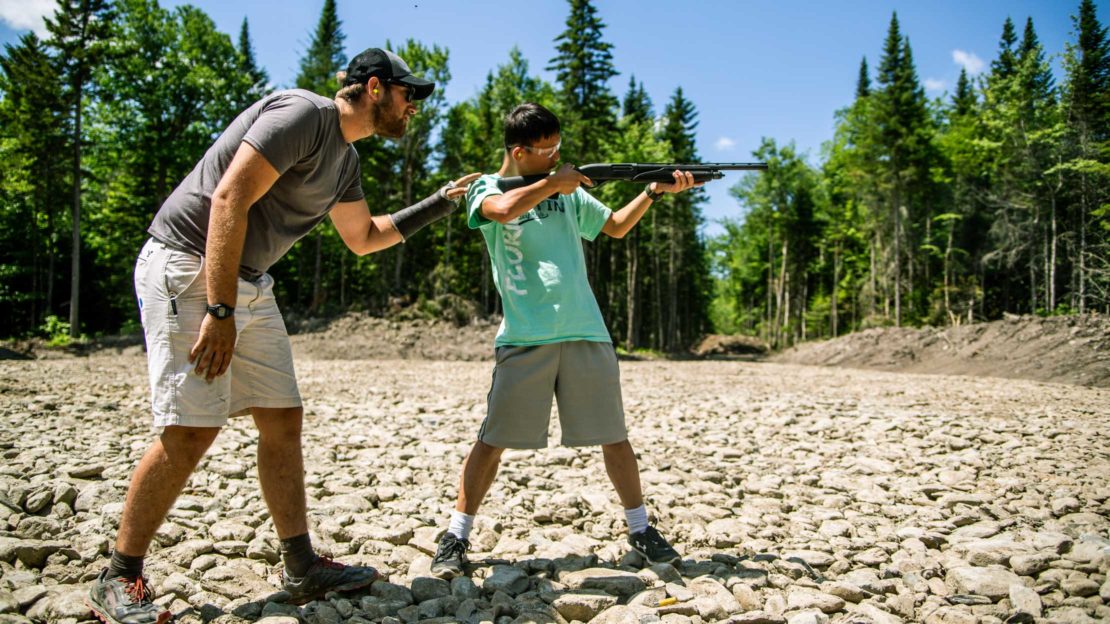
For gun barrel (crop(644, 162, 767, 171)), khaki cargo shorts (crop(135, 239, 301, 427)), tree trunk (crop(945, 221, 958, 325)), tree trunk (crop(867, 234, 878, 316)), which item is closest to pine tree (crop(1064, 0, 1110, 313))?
tree trunk (crop(945, 221, 958, 325))

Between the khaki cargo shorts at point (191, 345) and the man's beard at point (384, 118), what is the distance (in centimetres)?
84

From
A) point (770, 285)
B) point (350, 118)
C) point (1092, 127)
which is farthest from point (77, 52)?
point (770, 285)

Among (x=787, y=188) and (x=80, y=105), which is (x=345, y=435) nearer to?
(x=80, y=105)

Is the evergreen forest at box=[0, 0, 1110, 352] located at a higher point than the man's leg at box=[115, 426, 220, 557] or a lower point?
higher

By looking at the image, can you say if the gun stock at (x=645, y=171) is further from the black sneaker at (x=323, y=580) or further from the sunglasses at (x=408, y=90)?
the black sneaker at (x=323, y=580)

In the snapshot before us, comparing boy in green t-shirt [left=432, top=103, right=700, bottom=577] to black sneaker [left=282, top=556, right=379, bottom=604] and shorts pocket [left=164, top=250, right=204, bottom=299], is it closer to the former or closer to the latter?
black sneaker [left=282, top=556, right=379, bottom=604]

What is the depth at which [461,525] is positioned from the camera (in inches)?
123

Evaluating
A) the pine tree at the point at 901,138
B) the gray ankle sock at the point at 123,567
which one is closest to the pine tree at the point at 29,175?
the gray ankle sock at the point at 123,567

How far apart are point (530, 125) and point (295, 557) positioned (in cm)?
233

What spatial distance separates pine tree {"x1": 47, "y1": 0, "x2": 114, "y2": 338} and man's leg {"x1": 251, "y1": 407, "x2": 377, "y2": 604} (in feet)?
92.2

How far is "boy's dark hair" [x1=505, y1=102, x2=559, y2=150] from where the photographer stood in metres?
3.25

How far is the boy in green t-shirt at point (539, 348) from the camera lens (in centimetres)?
308

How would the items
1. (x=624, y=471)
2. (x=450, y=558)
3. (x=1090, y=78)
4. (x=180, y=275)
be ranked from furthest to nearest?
(x=1090, y=78), (x=624, y=471), (x=450, y=558), (x=180, y=275)

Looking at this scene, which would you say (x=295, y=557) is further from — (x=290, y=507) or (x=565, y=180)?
(x=565, y=180)
